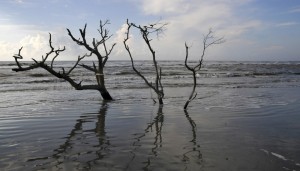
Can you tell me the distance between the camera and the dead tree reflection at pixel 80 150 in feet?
21.7

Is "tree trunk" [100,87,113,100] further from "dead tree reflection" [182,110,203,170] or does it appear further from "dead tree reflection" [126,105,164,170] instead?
"dead tree reflection" [182,110,203,170]

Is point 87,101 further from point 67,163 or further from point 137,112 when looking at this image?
point 67,163

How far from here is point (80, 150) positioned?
24.8ft

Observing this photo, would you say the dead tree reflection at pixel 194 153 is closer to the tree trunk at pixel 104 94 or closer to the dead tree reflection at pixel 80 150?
the dead tree reflection at pixel 80 150

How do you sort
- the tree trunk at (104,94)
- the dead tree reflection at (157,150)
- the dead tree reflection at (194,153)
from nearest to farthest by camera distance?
the dead tree reflection at (157,150) → the dead tree reflection at (194,153) → the tree trunk at (104,94)

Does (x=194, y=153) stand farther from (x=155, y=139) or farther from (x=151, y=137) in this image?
(x=151, y=137)

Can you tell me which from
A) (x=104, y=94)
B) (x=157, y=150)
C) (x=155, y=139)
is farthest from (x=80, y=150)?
(x=104, y=94)

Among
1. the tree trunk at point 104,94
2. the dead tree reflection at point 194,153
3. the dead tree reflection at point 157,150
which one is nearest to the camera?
the dead tree reflection at point 157,150

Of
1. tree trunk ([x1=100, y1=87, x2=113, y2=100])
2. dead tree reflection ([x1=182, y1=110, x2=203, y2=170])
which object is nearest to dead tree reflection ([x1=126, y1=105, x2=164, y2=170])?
dead tree reflection ([x1=182, y1=110, x2=203, y2=170])

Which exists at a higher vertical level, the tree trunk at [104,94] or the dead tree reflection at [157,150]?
the tree trunk at [104,94]

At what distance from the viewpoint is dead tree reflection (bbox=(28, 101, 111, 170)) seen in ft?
21.7

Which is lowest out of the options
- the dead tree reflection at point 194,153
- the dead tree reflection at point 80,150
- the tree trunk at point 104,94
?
the dead tree reflection at point 80,150

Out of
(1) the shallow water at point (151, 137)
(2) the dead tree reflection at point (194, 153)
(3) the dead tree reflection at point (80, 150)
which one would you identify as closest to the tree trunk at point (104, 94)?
(1) the shallow water at point (151, 137)

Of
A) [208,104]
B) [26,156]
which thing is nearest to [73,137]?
[26,156]
